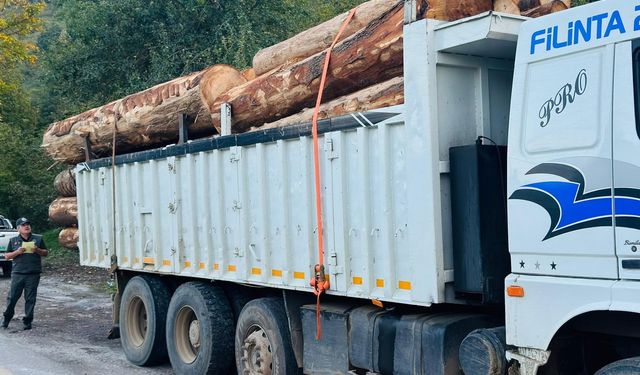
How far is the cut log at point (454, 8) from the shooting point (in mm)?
6156

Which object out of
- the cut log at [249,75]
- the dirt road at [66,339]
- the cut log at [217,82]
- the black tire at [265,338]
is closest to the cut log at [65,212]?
the dirt road at [66,339]

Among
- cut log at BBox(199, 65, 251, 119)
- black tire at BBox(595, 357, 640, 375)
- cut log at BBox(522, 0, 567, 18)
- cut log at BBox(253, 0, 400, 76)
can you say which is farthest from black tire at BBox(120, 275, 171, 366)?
black tire at BBox(595, 357, 640, 375)

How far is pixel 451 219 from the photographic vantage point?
5426mm

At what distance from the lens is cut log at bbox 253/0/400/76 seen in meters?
7.47

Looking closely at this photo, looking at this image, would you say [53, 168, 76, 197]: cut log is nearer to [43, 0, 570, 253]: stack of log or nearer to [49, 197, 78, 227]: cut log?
[49, 197, 78, 227]: cut log

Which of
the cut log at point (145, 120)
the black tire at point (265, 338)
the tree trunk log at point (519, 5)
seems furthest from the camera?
the cut log at point (145, 120)

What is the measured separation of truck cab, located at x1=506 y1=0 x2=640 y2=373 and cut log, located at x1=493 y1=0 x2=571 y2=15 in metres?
1.73

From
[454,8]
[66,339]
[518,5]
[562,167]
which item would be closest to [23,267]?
[66,339]

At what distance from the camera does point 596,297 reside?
4.27 m

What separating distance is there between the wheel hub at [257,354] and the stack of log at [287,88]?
2.01 m

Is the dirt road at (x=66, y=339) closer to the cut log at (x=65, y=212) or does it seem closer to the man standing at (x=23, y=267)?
the man standing at (x=23, y=267)

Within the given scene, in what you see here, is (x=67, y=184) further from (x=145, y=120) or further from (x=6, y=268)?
(x=6, y=268)

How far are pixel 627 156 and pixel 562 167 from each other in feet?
1.34

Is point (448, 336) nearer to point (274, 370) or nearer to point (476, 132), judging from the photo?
point (476, 132)
